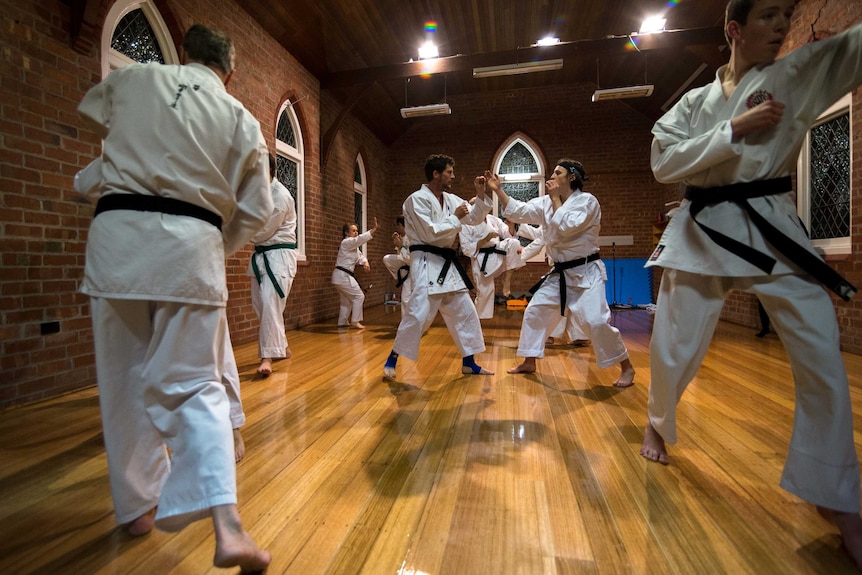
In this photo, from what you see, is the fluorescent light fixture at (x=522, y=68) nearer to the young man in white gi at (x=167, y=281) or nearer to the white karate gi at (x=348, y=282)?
the white karate gi at (x=348, y=282)

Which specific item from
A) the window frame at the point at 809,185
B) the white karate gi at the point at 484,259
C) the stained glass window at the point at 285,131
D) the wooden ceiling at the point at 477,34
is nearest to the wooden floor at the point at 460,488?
the window frame at the point at 809,185

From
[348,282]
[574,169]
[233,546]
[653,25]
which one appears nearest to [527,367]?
[574,169]

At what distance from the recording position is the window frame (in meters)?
4.00

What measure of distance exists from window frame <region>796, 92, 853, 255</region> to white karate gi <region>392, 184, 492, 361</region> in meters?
3.09

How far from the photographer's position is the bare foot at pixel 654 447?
169cm

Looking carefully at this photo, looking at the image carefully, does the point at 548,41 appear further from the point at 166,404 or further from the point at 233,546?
the point at 233,546

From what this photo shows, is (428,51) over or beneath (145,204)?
over

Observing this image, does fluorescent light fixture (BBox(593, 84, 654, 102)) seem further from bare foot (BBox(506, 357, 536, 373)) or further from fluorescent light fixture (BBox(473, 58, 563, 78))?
bare foot (BBox(506, 357, 536, 373))

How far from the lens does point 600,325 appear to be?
108 inches

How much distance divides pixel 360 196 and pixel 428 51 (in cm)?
312

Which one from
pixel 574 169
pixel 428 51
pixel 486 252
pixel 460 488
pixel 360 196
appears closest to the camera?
pixel 460 488

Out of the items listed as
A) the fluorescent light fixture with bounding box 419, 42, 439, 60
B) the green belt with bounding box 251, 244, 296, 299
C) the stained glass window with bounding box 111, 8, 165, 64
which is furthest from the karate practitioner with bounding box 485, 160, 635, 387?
the fluorescent light fixture with bounding box 419, 42, 439, 60

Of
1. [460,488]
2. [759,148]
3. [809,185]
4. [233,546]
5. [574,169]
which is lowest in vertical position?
[460,488]

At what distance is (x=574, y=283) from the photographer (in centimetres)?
297
